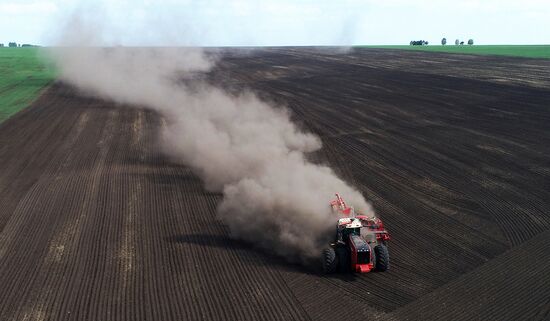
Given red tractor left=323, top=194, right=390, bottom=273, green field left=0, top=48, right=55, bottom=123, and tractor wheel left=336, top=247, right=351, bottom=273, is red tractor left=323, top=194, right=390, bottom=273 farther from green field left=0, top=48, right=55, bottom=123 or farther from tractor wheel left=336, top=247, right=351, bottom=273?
green field left=0, top=48, right=55, bottom=123

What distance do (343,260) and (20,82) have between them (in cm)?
6720

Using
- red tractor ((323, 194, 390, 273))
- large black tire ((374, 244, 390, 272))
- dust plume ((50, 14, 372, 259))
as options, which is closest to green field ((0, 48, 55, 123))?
dust plume ((50, 14, 372, 259))

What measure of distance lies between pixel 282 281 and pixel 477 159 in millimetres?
20230

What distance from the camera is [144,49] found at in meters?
82.1

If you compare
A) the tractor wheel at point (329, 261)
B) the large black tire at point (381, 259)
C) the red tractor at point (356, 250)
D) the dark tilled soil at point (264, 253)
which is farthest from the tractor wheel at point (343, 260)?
the large black tire at point (381, 259)

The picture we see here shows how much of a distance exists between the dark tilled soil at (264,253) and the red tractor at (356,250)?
0.47 metres

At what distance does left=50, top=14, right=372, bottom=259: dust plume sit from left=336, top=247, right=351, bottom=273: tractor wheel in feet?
3.74

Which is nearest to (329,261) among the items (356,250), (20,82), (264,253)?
(356,250)

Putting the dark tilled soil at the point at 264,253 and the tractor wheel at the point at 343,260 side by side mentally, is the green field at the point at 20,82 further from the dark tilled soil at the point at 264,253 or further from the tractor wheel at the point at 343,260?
the tractor wheel at the point at 343,260

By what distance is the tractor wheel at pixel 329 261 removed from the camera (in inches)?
657

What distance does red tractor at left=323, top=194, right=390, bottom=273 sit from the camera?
16.8m

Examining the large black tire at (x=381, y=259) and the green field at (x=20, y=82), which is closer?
the large black tire at (x=381, y=259)

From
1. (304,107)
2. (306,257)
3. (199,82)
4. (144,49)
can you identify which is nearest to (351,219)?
(306,257)

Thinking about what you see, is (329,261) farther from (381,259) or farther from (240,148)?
(240,148)
